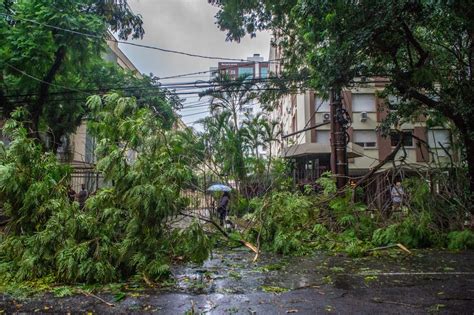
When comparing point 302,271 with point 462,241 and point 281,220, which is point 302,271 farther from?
point 462,241

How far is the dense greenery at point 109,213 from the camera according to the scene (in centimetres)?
518

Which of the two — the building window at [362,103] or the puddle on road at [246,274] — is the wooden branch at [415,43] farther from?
the building window at [362,103]

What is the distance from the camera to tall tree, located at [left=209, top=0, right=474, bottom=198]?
6.85 metres

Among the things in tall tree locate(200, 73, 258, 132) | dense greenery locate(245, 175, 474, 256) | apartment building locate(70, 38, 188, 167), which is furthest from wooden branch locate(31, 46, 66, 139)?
dense greenery locate(245, 175, 474, 256)

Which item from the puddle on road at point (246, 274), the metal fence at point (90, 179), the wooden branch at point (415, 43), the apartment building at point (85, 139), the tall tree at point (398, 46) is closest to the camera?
the puddle on road at point (246, 274)

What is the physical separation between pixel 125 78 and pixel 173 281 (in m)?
13.0

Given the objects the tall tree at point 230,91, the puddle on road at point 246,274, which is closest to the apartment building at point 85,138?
the tall tree at point 230,91

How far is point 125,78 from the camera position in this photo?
16688 millimetres

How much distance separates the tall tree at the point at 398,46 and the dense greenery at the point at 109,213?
3900mm

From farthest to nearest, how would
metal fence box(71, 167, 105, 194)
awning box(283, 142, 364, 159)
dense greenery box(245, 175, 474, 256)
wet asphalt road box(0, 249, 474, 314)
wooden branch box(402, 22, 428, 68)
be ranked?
awning box(283, 142, 364, 159)
dense greenery box(245, 175, 474, 256)
wooden branch box(402, 22, 428, 68)
metal fence box(71, 167, 105, 194)
wet asphalt road box(0, 249, 474, 314)

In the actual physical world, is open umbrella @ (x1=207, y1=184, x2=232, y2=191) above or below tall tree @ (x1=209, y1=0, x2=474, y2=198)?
below

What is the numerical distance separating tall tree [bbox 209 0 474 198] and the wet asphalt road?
3659 millimetres

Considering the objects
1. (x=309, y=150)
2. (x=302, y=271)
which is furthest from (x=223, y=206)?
(x=309, y=150)

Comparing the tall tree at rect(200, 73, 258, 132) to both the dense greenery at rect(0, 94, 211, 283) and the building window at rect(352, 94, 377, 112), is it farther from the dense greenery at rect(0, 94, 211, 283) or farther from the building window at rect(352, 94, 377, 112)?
the building window at rect(352, 94, 377, 112)
